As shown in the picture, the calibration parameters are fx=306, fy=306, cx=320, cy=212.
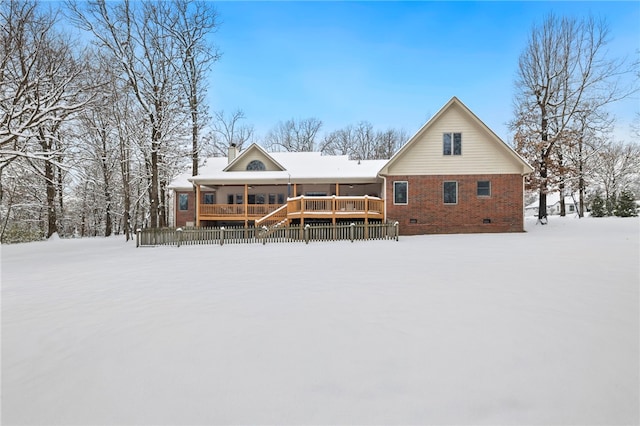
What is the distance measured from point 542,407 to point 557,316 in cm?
261

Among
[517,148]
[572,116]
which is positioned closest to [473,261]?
[517,148]

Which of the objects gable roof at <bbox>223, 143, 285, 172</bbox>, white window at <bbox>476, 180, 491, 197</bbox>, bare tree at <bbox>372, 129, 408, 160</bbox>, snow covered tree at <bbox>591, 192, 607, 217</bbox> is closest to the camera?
white window at <bbox>476, 180, 491, 197</bbox>

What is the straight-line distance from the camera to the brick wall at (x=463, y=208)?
1892cm

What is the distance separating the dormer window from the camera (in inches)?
754

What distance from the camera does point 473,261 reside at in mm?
9367

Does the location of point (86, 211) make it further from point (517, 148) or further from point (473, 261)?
point (517, 148)

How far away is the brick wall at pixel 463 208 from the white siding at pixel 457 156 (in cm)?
46

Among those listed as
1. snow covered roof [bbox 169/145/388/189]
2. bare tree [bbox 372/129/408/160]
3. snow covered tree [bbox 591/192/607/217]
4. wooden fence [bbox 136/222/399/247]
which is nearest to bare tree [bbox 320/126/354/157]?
bare tree [bbox 372/129/408/160]

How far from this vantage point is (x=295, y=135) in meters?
49.2

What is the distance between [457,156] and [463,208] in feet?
10.7

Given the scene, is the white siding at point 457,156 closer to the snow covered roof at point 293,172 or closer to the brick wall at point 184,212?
the snow covered roof at point 293,172

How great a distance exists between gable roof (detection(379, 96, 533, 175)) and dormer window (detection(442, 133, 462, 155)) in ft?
3.81

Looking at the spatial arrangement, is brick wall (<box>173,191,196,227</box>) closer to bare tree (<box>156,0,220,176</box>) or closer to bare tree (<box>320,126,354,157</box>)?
bare tree (<box>156,0,220,176</box>)

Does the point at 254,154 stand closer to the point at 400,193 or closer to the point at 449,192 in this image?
the point at 400,193
